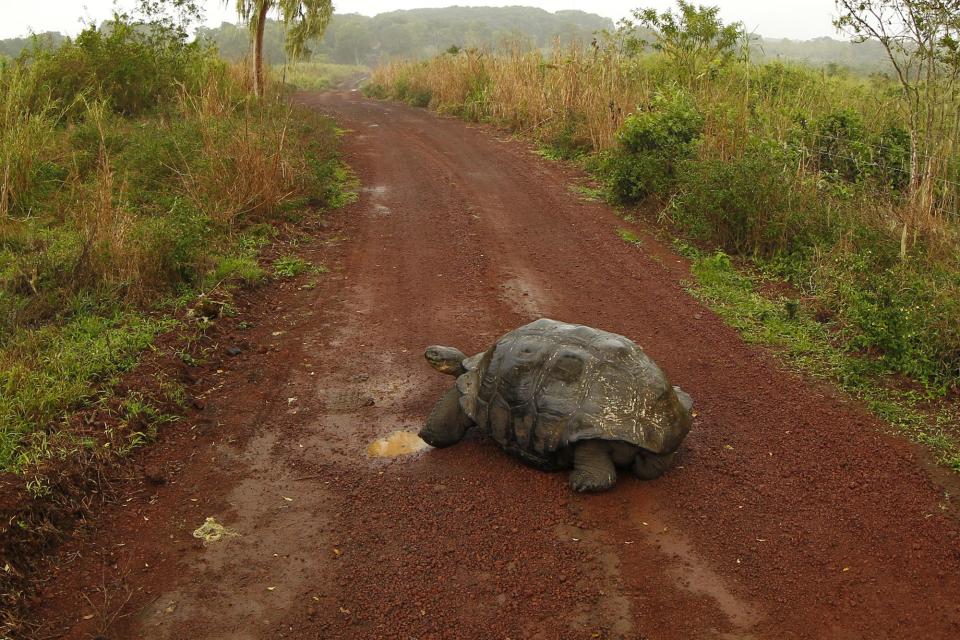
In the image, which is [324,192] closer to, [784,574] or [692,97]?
[692,97]

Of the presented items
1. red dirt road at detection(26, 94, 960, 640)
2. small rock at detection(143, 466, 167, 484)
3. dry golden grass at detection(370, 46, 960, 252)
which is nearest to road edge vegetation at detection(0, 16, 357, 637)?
small rock at detection(143, 466, 167, 484)

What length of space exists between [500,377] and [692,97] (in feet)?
26.8

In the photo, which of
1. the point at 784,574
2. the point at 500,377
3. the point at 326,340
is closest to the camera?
the point at 784,574

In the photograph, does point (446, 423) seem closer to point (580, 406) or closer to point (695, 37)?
point (580, 406)

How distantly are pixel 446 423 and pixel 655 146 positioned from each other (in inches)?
285

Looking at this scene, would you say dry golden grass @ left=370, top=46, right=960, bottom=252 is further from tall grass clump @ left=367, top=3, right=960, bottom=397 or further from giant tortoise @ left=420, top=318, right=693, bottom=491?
giant tortoise @ left=420, top=318, right=693, bottom=491

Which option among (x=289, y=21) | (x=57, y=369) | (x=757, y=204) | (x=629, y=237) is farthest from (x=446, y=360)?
(x=289, y=21)

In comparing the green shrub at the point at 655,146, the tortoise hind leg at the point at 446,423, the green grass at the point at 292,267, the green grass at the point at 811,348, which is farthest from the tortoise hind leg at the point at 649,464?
the green shrub at the point at 655,146

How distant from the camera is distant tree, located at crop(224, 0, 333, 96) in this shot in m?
17.5

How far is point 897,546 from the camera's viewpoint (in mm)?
3830

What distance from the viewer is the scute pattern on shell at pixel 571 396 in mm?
4258

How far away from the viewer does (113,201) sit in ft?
29.4

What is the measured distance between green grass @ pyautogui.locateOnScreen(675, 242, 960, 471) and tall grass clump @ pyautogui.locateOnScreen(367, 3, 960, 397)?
0.19 metres

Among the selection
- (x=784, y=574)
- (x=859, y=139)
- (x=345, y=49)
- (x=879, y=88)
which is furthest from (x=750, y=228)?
(x=345, y=49)
